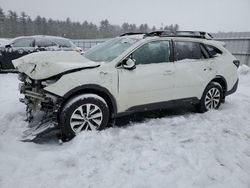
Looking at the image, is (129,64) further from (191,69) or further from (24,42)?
(24,42)

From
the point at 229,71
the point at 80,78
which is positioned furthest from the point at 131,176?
the point at 229,71

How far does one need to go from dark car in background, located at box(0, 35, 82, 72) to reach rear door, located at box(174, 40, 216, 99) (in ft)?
21.2

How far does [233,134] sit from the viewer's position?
4.35 metres

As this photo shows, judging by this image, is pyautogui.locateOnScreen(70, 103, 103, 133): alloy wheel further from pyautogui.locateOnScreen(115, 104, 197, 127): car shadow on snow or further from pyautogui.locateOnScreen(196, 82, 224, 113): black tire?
pyautogui.locateOnScreen(196, 82, 224, 113): black tire

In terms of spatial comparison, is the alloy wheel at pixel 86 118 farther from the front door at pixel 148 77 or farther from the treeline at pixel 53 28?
the treeline at pixel 53 28

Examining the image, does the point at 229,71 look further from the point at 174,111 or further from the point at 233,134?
the point at 233,134

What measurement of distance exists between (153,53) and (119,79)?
0.96m

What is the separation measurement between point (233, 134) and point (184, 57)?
1795mm

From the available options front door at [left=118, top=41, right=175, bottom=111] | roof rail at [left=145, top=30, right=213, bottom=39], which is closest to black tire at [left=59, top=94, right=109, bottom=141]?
front door at [left=118, top=41, right=175, bottom=111]

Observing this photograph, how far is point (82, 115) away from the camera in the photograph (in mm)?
4043

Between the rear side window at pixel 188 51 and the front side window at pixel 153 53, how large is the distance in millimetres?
258

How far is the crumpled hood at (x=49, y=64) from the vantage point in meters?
3.85

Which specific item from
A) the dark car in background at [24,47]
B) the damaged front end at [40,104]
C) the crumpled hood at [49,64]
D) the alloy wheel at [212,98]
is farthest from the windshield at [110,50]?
the dark car in background at [24,47]

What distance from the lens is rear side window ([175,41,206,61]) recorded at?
5.12m
